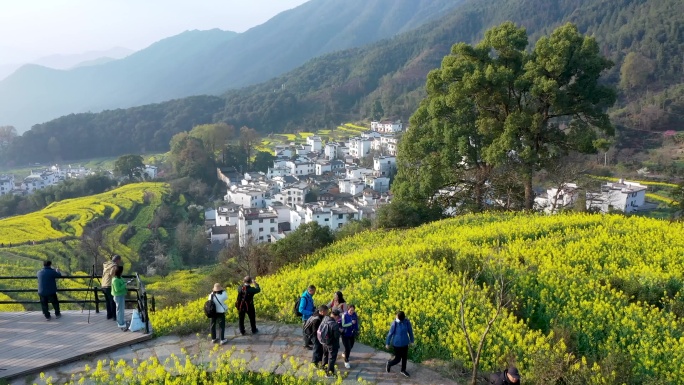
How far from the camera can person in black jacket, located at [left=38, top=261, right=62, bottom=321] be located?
10.2 metres

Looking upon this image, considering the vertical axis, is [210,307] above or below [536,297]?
above

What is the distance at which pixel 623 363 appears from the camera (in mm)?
7398

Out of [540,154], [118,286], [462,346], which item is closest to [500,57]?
[540,154]

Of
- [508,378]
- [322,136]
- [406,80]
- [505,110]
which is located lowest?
[508,378]

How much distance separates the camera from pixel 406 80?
135875mm

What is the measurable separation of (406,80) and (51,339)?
132552 millimetres

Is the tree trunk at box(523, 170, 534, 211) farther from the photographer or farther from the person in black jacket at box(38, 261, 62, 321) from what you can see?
the person in black jacket at box(38, 261, 62, 321)

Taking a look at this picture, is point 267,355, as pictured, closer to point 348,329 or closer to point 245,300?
point 245,300

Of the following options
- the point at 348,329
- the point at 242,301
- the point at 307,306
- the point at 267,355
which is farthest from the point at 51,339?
the point at 348,329

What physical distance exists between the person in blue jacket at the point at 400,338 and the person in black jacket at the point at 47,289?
6.86m

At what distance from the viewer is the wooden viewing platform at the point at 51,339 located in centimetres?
842

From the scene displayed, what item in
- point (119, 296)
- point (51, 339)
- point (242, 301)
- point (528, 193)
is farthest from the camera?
point (528, 193)

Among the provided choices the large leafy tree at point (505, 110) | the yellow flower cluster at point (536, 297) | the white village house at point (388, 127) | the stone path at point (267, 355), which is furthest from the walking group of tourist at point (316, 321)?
the white village house at point (388, 127)

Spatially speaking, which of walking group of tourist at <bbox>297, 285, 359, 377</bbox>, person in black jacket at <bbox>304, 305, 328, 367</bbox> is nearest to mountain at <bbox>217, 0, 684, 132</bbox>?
walking group of tourist at <bbox>297, 285, 359, 377</bbox>
